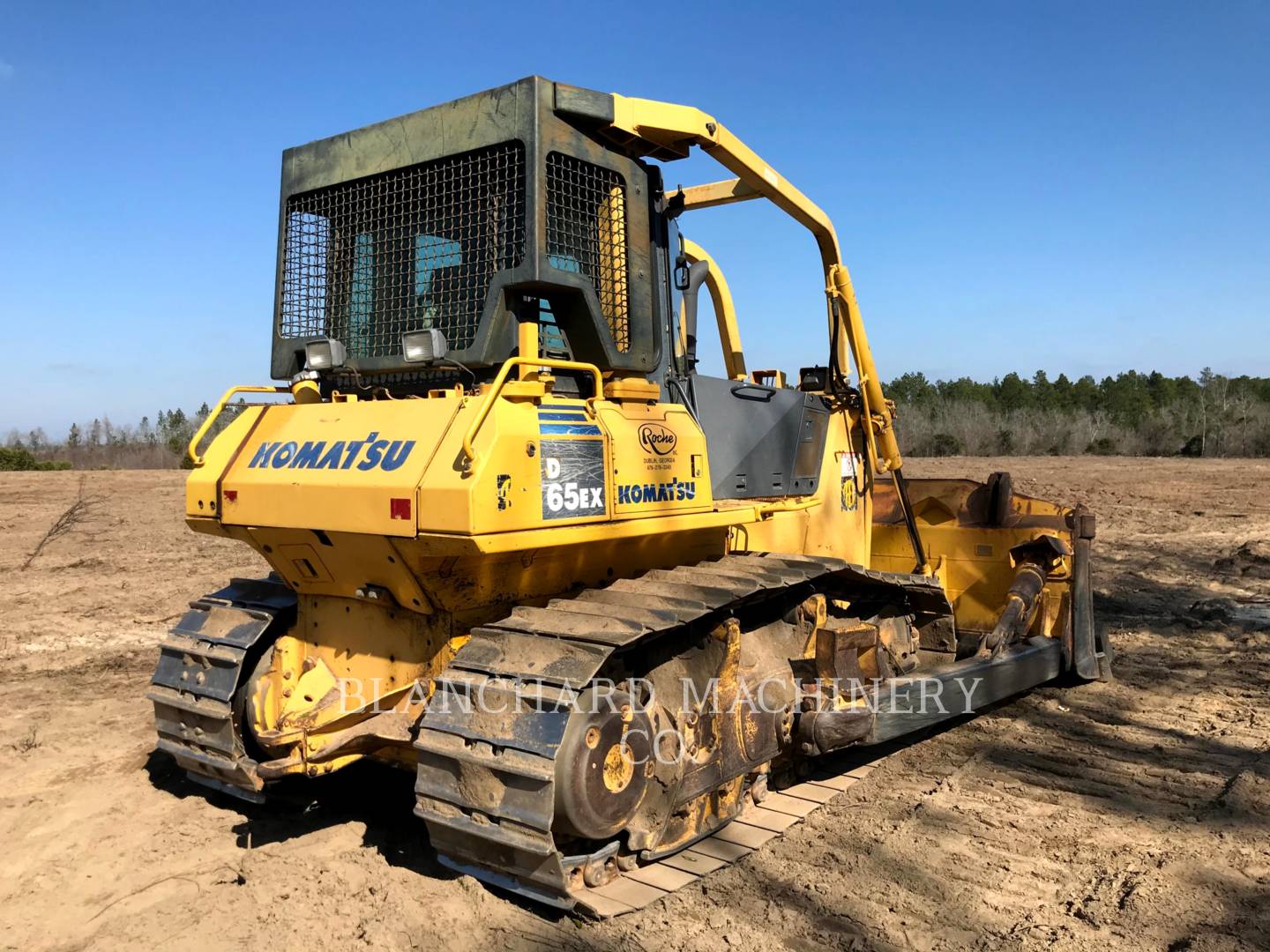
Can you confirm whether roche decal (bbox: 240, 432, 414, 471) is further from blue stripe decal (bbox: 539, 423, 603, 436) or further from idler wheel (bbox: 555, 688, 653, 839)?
idler wheel (bbox: 555, 688, 653, 839)

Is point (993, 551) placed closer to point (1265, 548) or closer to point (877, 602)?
point (877, 602)

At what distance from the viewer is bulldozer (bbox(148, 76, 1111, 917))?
3.62m

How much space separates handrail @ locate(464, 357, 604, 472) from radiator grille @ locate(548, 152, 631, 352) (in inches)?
15.5

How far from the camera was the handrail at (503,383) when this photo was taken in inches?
138

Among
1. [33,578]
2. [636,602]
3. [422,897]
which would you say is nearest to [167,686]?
[422,897]

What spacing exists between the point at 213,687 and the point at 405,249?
90.4 inches

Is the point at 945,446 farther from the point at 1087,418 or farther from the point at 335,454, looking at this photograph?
the point at 335,454

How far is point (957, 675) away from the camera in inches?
226

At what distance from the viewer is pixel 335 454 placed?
13.4 feet

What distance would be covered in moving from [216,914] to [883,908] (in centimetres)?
268

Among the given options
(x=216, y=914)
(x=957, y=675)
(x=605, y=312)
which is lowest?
(x=216, y=914)

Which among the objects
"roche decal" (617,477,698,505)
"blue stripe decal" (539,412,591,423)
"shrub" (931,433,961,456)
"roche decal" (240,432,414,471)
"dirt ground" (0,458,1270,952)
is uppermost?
"shrub" (931,433,961,456)

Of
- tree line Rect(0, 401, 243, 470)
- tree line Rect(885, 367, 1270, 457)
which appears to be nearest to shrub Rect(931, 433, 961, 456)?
tree line Rect(885, 367, 1270, 457)

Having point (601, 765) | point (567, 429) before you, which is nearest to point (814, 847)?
point (601, 765)
